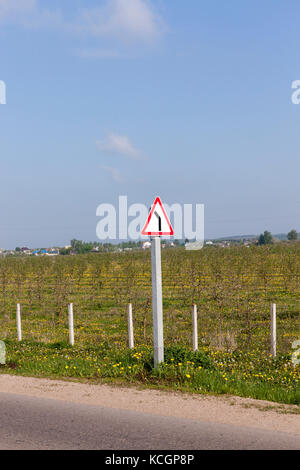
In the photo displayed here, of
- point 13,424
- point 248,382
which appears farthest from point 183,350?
point 13,424

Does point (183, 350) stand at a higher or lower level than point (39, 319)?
higher

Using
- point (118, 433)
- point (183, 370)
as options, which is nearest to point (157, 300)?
point (183, 370)

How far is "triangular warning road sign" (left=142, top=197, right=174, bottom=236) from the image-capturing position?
28.2 feet

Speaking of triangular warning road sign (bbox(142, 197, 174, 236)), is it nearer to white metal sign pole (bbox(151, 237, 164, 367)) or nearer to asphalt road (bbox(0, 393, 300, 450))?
white metal sign pole (bbox(151, 237, 164, 367))

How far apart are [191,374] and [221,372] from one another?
55 centimetres

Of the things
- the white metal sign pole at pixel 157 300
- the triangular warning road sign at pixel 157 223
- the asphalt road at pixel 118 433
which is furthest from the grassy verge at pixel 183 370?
the triangular warning road sign at pixel 157 223

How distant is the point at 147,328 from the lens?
57.1 feet

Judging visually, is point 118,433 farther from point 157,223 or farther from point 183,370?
point 157,223

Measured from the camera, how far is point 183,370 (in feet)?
27.5

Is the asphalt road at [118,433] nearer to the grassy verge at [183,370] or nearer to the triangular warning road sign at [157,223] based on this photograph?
the grassy verge at [183,370]

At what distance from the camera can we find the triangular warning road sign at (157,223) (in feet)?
28.2

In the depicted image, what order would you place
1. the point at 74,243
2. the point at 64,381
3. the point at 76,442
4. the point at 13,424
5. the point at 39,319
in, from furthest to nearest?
the point at 74,243 → the point at 39,319 → the point at 64,381 → the point at 13,424 → the point at 76,442

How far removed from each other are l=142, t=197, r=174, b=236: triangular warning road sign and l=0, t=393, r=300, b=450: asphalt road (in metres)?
3.13

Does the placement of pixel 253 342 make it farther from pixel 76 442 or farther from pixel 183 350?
pixel 76 442
